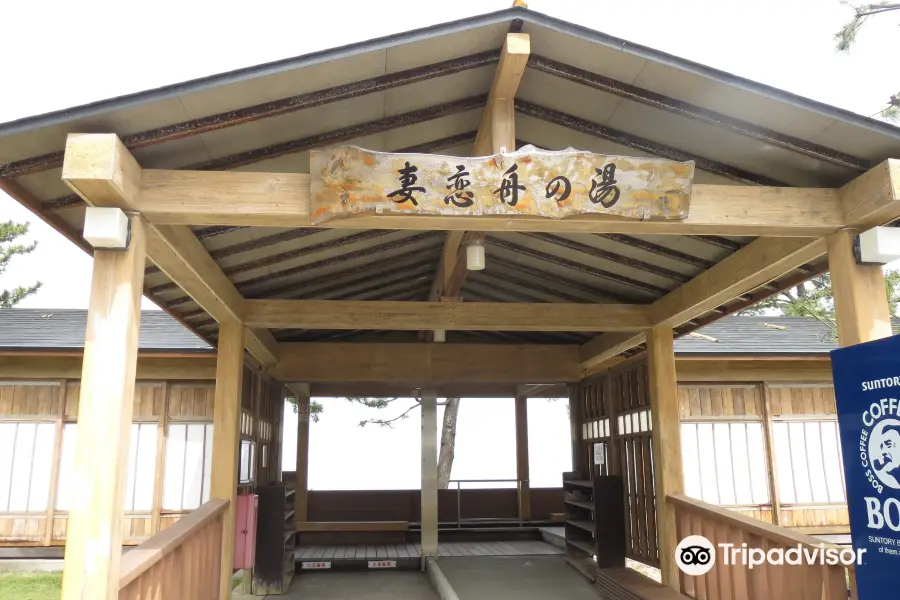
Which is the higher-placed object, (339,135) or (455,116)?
(455,116)

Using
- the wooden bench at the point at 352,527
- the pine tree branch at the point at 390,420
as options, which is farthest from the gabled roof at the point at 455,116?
the pine tree branch at the point at 390,420

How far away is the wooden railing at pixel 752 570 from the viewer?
4.31 metres

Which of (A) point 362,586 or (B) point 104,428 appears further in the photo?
(A) point 362,586

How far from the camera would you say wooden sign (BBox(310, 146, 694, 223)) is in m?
3.94

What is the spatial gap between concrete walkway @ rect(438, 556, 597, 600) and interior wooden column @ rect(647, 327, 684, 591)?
104cm

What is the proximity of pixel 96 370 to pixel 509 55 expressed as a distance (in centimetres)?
280

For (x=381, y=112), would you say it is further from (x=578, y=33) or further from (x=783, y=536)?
(x=783, y=536)

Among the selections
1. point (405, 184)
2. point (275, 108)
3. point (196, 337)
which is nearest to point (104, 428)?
point (275, 108)

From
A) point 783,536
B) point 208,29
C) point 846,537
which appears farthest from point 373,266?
point 208,29

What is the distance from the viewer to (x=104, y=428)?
3604 mm

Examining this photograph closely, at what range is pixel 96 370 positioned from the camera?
12.0 ft

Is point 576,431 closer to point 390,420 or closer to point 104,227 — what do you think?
point 104,227

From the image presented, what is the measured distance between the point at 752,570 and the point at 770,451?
5379 mm

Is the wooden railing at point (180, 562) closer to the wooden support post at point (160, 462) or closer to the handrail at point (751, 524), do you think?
the wooden support post at point (160, 462)
